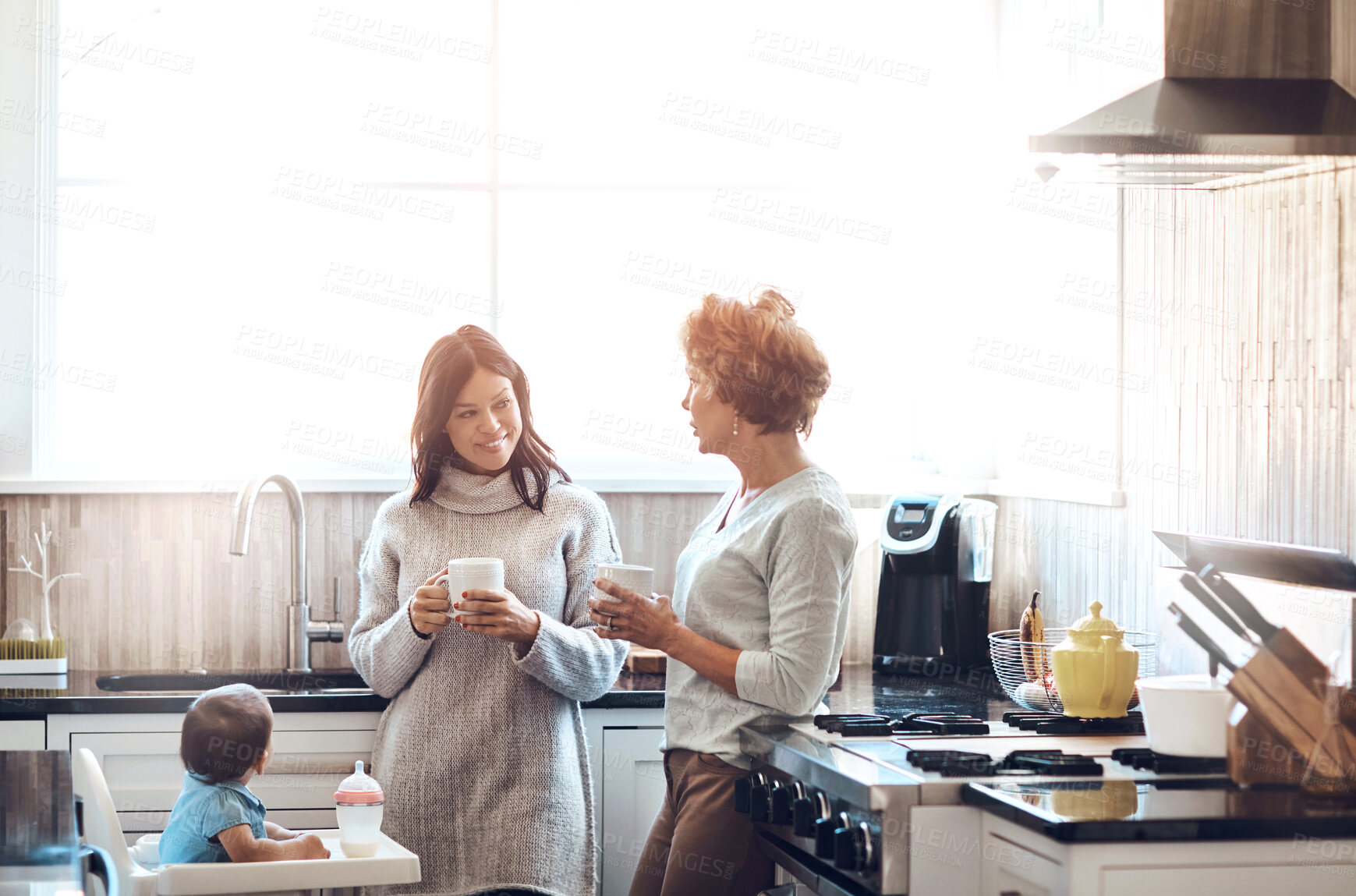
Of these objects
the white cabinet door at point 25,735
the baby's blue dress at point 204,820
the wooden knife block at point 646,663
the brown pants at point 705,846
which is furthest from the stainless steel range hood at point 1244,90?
the white cabinet door at point 25,735

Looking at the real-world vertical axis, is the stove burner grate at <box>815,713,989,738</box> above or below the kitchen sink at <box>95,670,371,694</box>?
above

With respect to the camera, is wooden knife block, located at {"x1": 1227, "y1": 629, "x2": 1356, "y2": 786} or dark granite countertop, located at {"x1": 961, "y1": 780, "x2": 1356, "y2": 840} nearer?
dark granite countertop, located at {"x1": 961, "y1": 780, "x2": 1356, "y2": 840}

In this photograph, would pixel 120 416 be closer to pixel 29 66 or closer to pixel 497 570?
pixel 29 66

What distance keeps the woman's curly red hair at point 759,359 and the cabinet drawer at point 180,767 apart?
1.17 m

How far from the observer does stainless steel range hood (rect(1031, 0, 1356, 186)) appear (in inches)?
72.8

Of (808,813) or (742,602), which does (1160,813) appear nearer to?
(808,813)

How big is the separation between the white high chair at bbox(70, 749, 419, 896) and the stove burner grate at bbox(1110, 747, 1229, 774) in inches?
39.6

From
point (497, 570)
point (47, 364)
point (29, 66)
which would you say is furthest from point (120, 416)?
point (497, 570)

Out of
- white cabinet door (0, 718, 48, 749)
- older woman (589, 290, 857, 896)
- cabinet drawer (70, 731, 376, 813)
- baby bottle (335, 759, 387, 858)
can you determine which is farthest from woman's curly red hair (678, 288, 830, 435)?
white cabinet door (0, 718, 48, 749)

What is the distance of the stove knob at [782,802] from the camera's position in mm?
1802

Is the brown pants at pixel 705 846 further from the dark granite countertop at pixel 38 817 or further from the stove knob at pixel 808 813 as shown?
the dark granite countertop at pixel 38 817

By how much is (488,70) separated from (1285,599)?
7.58ft

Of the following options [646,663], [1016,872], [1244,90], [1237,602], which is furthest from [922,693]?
[1244,90]

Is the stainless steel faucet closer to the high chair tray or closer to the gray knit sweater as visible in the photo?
the gray knit sweater
